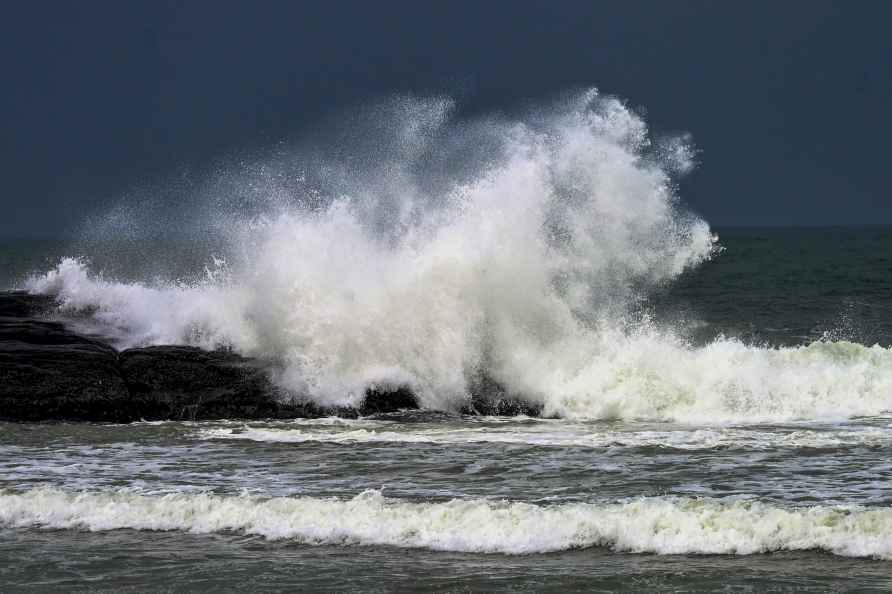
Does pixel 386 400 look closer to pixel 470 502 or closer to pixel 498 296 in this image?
pixel 498 296

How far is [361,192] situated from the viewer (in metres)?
20.8

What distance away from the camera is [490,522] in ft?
32.6

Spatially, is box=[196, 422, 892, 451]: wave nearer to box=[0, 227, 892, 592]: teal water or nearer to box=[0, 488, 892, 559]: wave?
box=[0, 227, 892, 592]: teal water

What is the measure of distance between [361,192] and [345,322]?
380 centimetres

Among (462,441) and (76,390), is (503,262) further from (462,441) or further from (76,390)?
(76,390)

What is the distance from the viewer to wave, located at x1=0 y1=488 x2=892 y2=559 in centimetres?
939

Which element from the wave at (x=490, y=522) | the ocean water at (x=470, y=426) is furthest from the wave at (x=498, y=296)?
the wave at (x=490, y=522)

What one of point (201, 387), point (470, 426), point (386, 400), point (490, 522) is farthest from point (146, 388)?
point (490, 522)

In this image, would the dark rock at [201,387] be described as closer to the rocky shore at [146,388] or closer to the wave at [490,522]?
the rocky shore at [146,388]

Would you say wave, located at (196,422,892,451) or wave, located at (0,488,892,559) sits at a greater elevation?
wave, located at (196,422,892,451)

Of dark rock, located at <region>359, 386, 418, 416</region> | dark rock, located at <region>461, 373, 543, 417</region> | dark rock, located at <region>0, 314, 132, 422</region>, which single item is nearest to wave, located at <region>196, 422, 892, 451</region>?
dark rock, located at <region>359, 386, 418, 416</region>

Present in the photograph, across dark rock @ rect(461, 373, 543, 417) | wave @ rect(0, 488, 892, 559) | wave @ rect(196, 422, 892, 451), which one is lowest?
wave @ rect(0, 488, 892, 559)

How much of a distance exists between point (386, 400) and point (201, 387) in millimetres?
2768

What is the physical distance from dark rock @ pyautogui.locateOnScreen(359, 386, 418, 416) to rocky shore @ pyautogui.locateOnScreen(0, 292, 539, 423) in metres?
0.01
